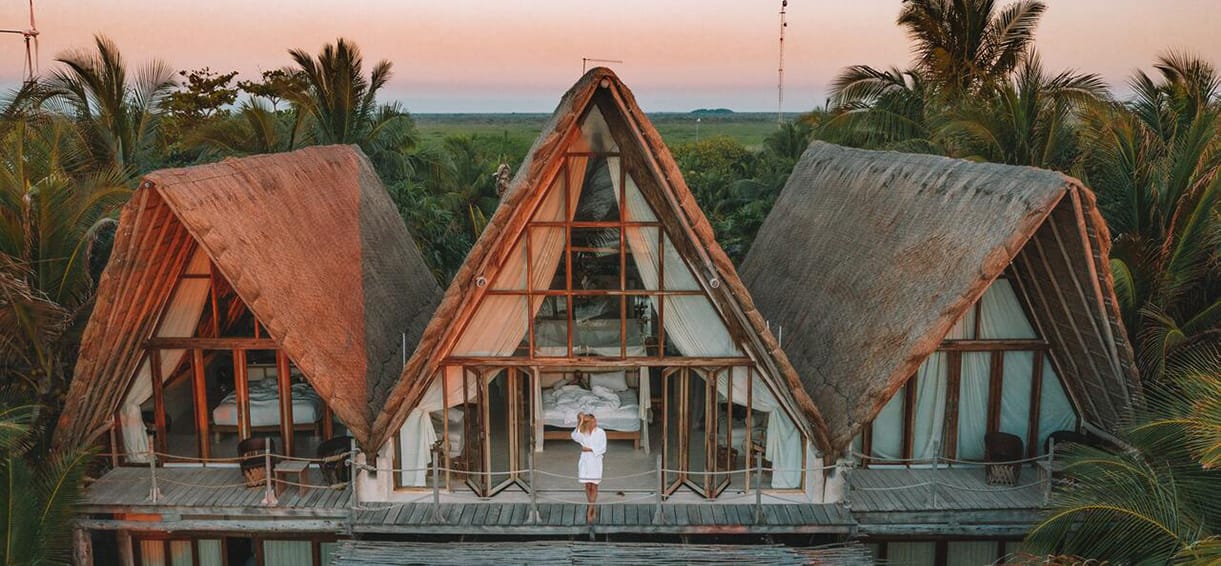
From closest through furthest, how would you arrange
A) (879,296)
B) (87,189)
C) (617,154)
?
(617,154) < (879,296) < (87,189)

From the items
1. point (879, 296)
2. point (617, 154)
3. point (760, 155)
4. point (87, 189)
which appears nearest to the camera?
point (617, 154)

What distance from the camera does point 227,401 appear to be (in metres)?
12.7

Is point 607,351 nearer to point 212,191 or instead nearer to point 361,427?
point 361,427

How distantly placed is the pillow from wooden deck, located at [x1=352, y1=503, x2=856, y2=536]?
2.89 m

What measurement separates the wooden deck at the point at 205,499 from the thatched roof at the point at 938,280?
668 cm

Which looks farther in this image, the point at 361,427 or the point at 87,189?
the point at 87,189

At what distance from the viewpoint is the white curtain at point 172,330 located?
11836mm

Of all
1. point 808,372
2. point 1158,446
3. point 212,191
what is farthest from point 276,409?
point 1158,446

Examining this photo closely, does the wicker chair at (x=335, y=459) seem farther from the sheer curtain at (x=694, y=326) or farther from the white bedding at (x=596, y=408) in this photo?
the sheer curtain at (x=694, y=326)

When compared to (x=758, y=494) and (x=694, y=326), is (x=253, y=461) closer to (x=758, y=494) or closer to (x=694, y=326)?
(x=694, y=326)

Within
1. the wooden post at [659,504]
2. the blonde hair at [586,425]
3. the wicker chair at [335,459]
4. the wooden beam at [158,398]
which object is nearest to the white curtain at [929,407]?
the wooden post at [659,504]

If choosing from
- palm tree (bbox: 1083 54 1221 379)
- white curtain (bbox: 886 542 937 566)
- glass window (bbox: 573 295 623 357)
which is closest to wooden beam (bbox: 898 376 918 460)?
white curtain (bbox: 886 542 937 566)

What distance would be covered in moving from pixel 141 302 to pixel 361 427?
11.1 ft

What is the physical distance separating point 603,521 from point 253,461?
4724 mm
